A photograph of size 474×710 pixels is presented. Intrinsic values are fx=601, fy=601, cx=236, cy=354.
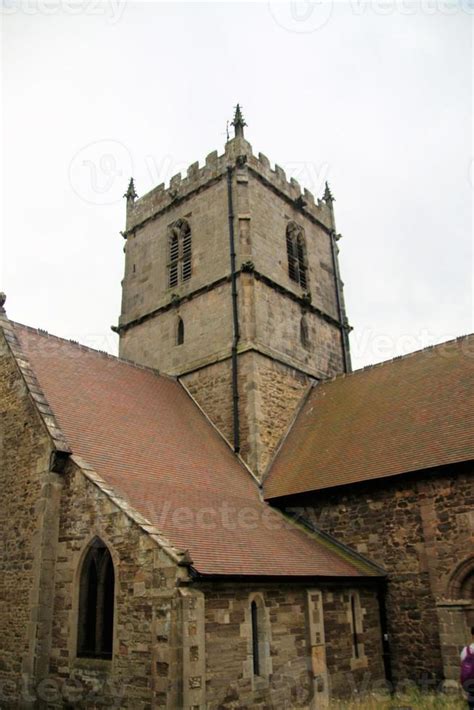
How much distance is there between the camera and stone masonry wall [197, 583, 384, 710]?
9.65m

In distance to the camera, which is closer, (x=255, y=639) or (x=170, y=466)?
(x=255, y=639)

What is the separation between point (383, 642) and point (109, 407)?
26.7 ft

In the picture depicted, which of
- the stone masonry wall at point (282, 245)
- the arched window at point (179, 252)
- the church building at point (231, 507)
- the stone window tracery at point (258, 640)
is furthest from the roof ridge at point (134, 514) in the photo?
the arched window at point (179, 252)

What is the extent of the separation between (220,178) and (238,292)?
16.3 ft

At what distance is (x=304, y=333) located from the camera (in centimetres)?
2078

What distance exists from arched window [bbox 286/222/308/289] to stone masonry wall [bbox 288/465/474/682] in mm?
9654

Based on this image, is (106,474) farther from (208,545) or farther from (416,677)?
(416,677)

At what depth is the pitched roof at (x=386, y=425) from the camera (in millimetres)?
13586

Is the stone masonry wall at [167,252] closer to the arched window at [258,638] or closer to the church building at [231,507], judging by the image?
the church building at [231,507]

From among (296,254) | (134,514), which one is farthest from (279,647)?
(296,254)

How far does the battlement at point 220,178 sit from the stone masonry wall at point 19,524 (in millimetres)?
11378

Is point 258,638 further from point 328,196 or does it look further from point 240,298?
point 328,196

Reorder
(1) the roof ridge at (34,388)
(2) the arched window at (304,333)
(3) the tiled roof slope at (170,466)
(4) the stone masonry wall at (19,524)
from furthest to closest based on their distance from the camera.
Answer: (2) the arched window at (304,333) < (1) the roof ridge at (34,388) < (3) the tiled roof slope at (170,466) < (4) the stone masonry wall at (19,524)

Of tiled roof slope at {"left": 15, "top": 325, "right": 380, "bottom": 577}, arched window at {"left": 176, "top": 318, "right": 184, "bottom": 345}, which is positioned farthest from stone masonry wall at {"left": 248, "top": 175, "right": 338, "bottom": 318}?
tiled roof slope at {"left": 15, "top": 325, "right": 380, "bottom": 577}
